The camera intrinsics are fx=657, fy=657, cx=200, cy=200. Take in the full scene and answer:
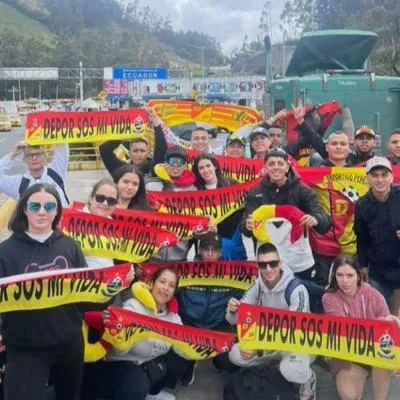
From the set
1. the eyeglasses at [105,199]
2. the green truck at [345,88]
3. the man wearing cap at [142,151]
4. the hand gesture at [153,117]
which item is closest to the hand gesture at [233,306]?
the eyeglasses at [105,199]

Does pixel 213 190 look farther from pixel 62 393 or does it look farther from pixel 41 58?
pixel 41 58

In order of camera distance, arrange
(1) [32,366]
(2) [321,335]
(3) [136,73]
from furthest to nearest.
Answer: (3) [136,73]
(2) [321,335]
(1) [32,366]

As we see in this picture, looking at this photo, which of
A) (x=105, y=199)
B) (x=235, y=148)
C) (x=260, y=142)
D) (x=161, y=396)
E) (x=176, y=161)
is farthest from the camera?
(x=235, y=148)

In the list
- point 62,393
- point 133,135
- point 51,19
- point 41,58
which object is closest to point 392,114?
point 133,135

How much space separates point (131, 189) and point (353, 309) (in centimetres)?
188

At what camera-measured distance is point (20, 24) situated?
178625 mm

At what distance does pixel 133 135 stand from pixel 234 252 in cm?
159

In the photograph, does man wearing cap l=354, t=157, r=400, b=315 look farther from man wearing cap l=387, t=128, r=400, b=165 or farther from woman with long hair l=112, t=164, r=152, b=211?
woman with long hair l=112, t=164, r=152, b=211

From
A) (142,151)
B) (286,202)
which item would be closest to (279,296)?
(286,202)

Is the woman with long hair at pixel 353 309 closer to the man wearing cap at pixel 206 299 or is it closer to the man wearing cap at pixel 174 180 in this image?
the man wearing cap at pixel 206 299

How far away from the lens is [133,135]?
643 cm

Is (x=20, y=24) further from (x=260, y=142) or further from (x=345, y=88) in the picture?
(x=260, y=142)

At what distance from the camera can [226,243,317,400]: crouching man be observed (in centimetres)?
453

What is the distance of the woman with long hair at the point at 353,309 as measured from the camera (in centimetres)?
455
